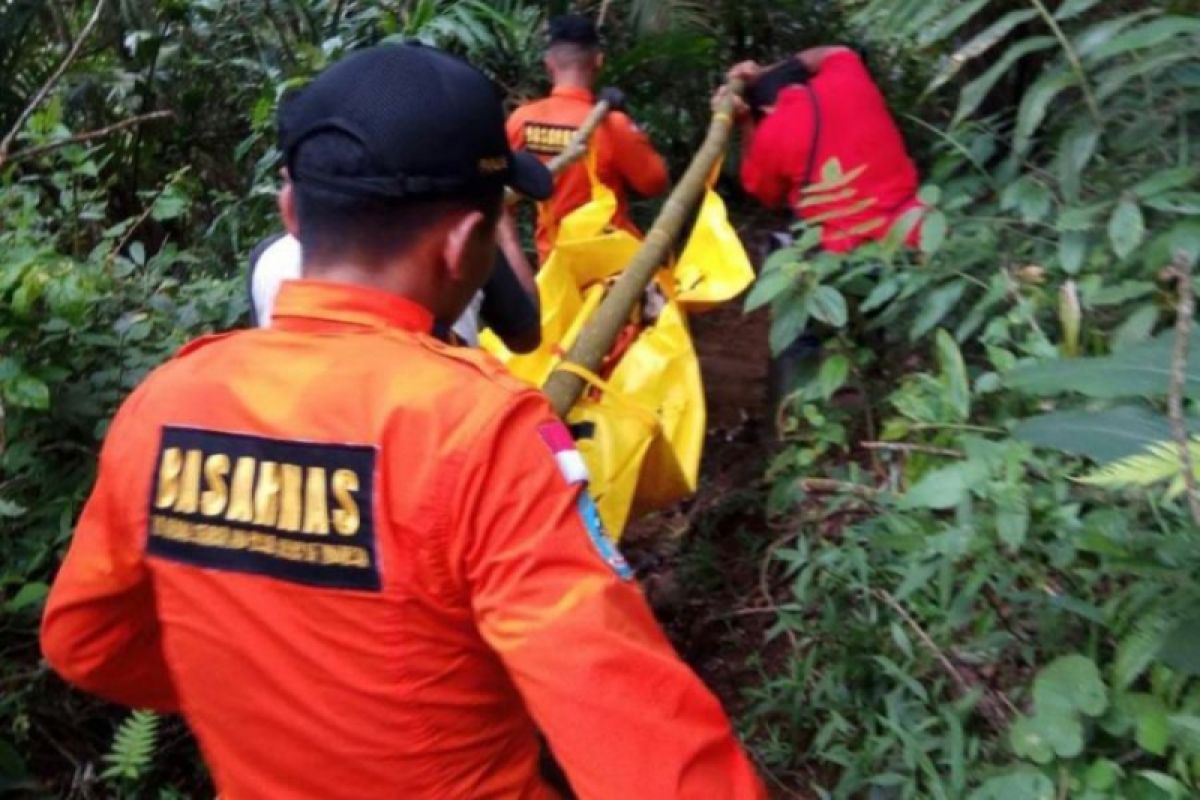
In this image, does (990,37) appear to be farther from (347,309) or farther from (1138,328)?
(347,309)

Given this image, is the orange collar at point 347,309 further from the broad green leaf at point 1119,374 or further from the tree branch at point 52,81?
the tree branch at point 52,81

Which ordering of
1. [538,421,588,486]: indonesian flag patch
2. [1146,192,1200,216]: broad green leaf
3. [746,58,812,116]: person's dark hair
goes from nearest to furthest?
[538,421,588,486]: indonesian flag patch, [1146,192,1200,216]: broad green leaf, [746,58,812,116]: person's dark hair

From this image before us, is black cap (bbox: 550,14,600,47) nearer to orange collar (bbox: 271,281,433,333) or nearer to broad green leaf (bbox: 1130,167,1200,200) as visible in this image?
broad green leaf (bbox: 1130,167,1200,200)

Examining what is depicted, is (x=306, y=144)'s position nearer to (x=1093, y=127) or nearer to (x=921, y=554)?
(x=921, y=554)

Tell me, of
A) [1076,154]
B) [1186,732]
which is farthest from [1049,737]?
[1076,154]

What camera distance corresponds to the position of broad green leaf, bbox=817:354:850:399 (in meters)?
3.26

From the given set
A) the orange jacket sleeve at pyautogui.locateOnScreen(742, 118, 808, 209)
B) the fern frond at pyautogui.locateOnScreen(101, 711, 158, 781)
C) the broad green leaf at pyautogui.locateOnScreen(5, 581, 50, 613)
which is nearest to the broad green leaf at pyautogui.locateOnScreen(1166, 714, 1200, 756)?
the fern frond at pyautogui.locateOnScreen(101, 711, 158, 781)

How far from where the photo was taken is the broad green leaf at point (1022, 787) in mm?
1964

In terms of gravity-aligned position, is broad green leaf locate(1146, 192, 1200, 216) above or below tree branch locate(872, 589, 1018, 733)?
above

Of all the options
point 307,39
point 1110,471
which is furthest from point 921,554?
point 307,39

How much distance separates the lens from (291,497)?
1286 millimetres

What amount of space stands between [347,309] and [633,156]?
3385mm

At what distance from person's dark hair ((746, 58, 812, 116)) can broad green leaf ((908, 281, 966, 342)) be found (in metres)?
1.39

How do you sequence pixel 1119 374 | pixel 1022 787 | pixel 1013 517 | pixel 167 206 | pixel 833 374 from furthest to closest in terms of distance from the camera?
pixel 167 206 < pixel 833 374 < pixel 1013 517 < pixel 1022 787 < pixel 1119 374
